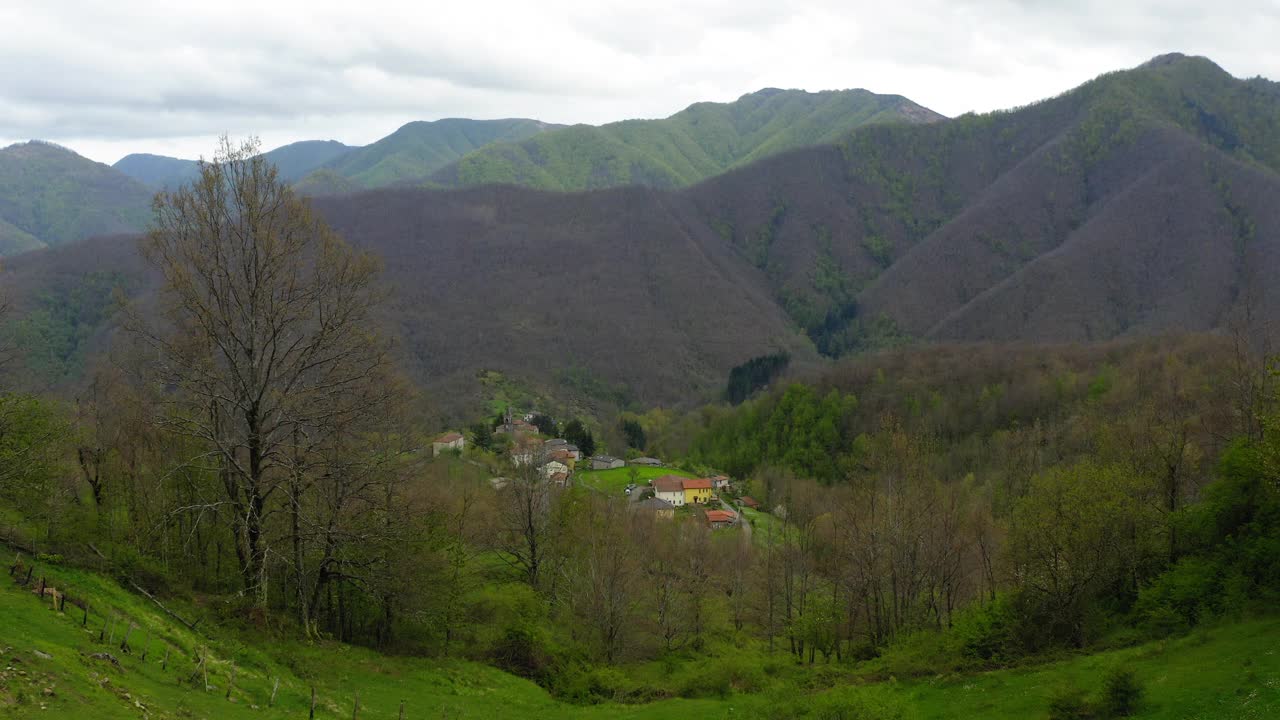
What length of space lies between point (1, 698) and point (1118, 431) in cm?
4110

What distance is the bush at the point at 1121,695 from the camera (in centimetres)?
1703

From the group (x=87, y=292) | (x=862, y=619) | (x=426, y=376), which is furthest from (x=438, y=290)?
(x=862, y=619)

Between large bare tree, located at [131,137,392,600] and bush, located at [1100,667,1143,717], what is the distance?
773 inches

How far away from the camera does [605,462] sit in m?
82.0

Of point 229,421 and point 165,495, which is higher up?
point 229,421

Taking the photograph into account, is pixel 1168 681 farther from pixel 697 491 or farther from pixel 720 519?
pixel 697 491

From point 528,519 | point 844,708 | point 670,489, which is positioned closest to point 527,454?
point 528,519

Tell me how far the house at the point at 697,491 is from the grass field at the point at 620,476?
390 cm

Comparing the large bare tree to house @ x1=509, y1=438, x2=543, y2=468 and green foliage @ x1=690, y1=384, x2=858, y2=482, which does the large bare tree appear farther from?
green foliage @ x1=690, y1=384, x2=858, y2=482

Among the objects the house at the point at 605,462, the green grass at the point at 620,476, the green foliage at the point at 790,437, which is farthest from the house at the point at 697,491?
the green foliage at the point at 790,437

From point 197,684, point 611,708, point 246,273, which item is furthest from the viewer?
point 611,708

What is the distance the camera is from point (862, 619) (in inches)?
1401

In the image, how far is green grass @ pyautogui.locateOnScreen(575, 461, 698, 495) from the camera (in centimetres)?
7169

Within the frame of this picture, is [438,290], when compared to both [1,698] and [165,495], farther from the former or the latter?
[1,698]
